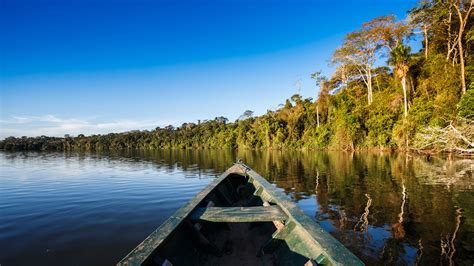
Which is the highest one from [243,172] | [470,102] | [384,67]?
[384,67]

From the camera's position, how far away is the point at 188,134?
116750mm

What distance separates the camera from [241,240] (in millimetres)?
4785

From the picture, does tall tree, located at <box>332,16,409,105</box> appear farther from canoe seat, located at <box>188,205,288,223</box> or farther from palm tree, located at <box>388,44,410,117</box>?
canoe seat, located at <box>188,205,288,223</box>

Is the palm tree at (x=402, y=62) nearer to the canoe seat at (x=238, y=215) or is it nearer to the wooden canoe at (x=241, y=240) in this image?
the wooden canoe at (x=241, y=240)

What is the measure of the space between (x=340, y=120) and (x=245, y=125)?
41.9m

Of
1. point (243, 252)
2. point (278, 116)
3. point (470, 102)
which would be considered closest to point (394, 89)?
point (470, 102)

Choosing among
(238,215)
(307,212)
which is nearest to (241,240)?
(238,215)

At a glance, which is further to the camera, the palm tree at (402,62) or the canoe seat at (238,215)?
the palm tree at (402,62)

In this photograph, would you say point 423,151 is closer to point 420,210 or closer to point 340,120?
point 340,120

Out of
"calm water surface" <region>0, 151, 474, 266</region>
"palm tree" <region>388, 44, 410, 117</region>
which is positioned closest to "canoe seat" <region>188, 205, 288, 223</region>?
"calm water surface" <region>0, 151, 474, 266</region>

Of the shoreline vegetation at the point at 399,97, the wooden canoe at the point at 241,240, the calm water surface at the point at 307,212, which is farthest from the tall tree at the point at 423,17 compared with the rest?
the wooden canoe at the point at 241,240

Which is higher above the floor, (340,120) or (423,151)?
(340,120)

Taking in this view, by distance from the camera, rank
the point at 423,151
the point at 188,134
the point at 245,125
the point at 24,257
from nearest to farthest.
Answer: the point at 24,257 → the point at 423,151 → the point at 245,125 → the point at 188,134

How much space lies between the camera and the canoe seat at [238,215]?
3.86 meters
